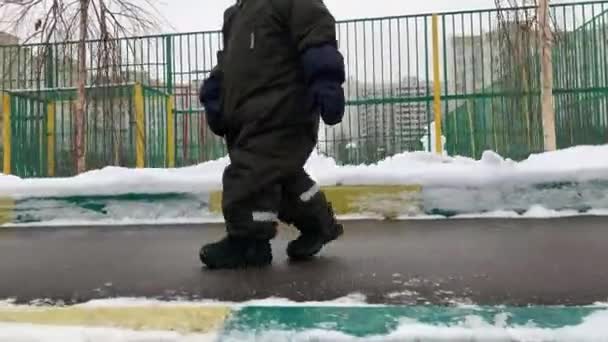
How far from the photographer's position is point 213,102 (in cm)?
251

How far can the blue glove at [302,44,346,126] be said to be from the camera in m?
2.16

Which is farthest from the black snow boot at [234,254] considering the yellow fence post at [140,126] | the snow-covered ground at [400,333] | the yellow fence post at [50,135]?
the yellow fence post at [50,135]

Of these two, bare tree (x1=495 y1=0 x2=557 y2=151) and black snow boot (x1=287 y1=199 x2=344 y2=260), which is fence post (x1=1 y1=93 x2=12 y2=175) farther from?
black snow boot (x1=287 y1=199 x2=344 y2=260)

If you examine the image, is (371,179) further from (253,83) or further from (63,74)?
(63,74)

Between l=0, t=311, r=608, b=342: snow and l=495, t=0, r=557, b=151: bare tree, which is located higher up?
l=495, t=0, r=557, b=151: bare tree

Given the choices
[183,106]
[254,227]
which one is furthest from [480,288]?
[183,106]

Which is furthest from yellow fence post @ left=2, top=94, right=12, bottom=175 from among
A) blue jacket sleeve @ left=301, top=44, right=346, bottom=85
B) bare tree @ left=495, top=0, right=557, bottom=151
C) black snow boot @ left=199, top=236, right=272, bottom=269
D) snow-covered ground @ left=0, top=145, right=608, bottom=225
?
blue jacket sleeve @ left=301, top=44, right=346, bottom=85

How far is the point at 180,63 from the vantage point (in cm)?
900

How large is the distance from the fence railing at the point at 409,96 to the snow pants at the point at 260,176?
19.3 ft

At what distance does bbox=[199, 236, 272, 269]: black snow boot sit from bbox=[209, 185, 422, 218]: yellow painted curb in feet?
5.47

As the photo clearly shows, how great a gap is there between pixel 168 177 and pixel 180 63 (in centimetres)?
515

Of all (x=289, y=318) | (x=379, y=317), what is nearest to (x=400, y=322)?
(x=379, y=317)

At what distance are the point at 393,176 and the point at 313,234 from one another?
159cm

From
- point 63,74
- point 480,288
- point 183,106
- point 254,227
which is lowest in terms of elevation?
point 480,288
